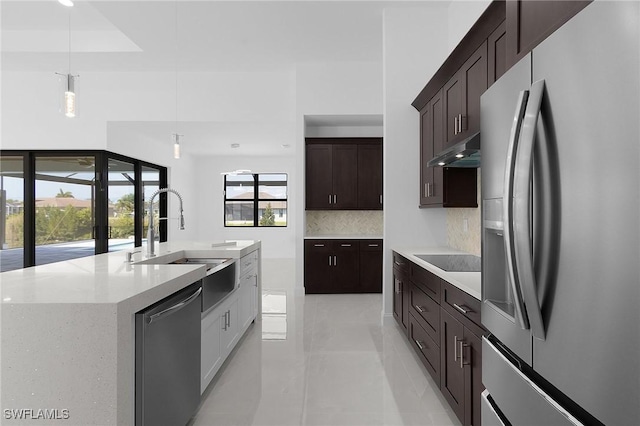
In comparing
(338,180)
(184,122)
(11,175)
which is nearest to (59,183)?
(11,175)

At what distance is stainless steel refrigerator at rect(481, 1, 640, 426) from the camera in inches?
25.6

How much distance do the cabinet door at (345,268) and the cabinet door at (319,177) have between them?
2.43ft

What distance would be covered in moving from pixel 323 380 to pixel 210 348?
89 cm

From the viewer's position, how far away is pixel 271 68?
18.3 feet

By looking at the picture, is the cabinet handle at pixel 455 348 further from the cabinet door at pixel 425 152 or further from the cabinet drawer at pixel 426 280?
the cabinet door at pixel 425 152

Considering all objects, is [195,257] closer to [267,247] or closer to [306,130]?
[306,130]

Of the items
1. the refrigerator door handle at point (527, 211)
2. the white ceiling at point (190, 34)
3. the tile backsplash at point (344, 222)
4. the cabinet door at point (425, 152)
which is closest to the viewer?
the refrigerator door handle at point (527, 211)

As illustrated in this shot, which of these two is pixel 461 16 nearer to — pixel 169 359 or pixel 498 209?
pixel 498 209

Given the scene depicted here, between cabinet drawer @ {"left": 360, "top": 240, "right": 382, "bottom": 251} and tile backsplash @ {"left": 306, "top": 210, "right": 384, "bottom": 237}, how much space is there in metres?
0.61

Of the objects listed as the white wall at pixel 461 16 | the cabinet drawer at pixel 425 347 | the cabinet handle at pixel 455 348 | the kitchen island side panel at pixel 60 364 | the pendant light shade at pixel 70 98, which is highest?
the white wall at pixel 461 16

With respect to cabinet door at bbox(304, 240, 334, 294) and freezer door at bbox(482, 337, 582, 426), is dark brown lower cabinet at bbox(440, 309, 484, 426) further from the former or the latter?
cabinet door at bbox(304, 240, 334, 294)

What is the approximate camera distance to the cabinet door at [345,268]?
5.54 metres

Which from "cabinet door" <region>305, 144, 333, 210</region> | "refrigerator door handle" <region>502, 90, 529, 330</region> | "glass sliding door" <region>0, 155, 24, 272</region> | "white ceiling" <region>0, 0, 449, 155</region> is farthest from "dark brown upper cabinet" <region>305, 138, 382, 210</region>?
"refrigerator door handle" <region>502, 90, 529, 330</region>

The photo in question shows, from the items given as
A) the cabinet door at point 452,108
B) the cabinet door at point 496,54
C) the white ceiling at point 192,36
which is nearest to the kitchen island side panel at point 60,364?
the cabinet door at point 496,54
